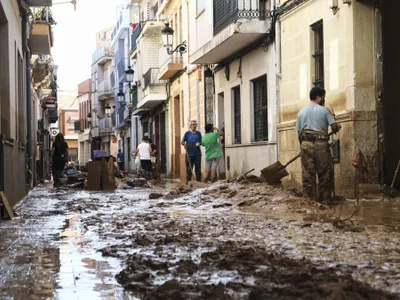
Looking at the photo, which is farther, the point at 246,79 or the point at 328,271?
the point at 246,79

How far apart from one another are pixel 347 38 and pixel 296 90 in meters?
3.04

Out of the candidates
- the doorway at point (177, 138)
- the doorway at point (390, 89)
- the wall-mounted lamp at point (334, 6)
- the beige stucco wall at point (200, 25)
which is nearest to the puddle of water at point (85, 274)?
the doorway at point (390, 89)

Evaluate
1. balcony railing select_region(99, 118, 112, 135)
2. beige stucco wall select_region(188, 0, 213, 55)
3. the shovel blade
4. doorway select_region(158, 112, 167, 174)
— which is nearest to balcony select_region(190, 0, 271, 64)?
beige stucco wall select_region(188, 0, 213, 55)

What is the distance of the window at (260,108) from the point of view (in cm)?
1839

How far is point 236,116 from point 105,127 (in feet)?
160

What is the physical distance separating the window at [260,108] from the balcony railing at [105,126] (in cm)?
4893

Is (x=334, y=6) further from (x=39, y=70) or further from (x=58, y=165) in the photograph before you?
(x=39, y=70)

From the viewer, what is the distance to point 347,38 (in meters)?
12.5

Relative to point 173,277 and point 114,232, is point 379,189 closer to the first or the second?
point 114,232

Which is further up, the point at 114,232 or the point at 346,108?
the point at 346,108

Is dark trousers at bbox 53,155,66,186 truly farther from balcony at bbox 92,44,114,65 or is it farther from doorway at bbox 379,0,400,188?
balcony at bbox 92,44,114,65

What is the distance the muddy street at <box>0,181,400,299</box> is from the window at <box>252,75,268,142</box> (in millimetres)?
8195

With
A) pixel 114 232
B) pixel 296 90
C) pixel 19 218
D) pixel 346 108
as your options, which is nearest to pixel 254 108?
pixel 296 90

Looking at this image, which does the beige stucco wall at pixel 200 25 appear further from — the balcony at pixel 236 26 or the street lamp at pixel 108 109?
the street lamp at pixel 108 109
